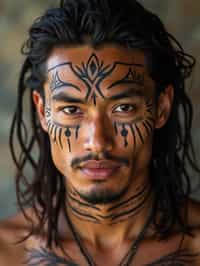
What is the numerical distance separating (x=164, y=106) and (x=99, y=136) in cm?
31

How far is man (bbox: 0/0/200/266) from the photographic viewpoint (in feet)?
7.07

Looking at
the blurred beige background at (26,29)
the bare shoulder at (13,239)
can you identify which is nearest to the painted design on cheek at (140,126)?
the bare shoulder at (13,239)

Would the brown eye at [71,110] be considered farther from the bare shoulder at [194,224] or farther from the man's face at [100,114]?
the bare shoulder at [194,224]

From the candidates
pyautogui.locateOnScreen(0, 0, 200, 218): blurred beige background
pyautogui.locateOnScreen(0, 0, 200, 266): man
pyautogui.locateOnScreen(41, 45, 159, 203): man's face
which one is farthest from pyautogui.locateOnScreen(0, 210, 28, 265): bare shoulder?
pyautogui.locateOnScreen(0, 0, 200, 218): blurred beige background

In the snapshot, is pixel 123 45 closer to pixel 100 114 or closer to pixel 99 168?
pixel 100 114

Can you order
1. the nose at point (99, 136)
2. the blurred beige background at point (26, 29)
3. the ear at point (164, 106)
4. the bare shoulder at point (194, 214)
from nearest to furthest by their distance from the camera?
the nose at point (99, 136), the ear at point (164, 106), the bare shoulder at point (194, 214), the blurred beige background at point (26, 29)

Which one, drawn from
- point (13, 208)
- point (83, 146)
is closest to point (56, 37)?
point (83, 146)

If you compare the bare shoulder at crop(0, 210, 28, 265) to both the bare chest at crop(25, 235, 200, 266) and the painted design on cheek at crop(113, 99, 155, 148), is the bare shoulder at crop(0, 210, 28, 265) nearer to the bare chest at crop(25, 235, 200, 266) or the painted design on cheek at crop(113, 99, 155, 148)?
the bare chest at crop(25, 235, 200, 266)

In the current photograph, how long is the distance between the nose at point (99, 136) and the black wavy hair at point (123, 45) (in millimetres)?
221

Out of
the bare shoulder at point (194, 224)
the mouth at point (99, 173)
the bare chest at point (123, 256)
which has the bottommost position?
the bare chest at point (123, 256)

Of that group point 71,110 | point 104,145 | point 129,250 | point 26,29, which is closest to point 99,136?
point 104,145

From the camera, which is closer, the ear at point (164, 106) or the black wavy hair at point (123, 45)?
the black wavy hair at point (123, 45)

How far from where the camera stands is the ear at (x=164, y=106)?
2.30 metres

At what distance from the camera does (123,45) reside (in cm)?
217
